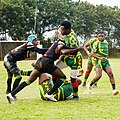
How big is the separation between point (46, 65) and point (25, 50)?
97 cm

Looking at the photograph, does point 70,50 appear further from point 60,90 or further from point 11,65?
point 11,65

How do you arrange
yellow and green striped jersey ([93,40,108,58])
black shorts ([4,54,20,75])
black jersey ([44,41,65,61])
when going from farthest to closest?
yellow and green striped jersey ([93,40,108,58]) → black shorts ([4,54,20,75]) → black jersey ([44,41,65,61])

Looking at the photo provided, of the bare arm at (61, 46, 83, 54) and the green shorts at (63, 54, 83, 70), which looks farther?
the green shorts at (63, 54, 83, 70)

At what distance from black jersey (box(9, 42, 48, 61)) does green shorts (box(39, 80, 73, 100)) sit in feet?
2.63

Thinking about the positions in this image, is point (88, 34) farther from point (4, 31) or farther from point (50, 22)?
point (4, 31)

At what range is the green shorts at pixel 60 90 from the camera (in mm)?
10094

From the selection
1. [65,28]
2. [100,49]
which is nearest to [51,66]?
[65,28]

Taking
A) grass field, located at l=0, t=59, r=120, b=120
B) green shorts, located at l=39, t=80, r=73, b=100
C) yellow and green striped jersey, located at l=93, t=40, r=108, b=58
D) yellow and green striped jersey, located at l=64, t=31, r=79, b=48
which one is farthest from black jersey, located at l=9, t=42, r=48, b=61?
yellow and green striped jersey, located at l=93, t=40, r=108, b=58

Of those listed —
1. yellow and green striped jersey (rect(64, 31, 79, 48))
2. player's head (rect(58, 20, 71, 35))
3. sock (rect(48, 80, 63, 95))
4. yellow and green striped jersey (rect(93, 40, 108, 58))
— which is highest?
player's head (rect(58, 20, 71, 35))

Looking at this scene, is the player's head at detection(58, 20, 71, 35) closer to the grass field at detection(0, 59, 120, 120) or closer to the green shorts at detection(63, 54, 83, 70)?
the green shorts at detection(63, 54, 83, 70)

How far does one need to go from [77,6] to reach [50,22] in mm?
7564

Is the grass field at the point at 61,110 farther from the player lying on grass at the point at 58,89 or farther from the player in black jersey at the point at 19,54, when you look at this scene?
the player in black jersey at the point at 19,54

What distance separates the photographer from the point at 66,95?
1020cm

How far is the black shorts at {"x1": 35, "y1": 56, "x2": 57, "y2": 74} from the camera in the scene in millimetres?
9641
